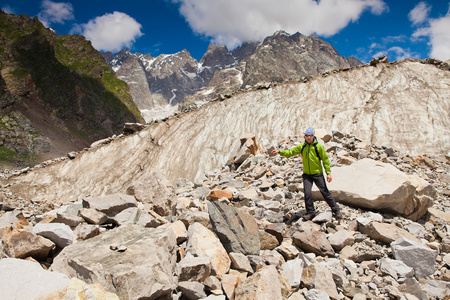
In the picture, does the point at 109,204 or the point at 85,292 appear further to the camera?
the point at 109,204

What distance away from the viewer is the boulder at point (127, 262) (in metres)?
3.32

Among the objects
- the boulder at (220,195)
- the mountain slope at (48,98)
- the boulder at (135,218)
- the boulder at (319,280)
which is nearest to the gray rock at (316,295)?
the boulder at (319,280)

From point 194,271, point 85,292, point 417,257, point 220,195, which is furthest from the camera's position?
point 220,195

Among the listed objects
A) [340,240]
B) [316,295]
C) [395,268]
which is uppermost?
[340,240]

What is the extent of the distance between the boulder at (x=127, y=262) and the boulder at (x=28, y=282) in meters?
0.47

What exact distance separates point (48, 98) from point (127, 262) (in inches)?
2935

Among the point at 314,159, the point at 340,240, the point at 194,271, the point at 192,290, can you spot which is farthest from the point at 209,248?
the point at 314,159

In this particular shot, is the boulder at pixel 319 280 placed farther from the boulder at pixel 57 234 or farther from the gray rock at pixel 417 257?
the boulder at pixel 57 234

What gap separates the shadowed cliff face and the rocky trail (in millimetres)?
10979

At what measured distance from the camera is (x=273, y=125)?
21641mm

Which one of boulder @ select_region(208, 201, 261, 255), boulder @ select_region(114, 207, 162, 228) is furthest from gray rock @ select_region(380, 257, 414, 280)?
boulder @ select_region(114, 207, 162, 228)

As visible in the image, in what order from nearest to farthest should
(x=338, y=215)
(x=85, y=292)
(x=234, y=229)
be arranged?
(x=85, y=292) < (x=234, y=229) < (x=338, y=215)

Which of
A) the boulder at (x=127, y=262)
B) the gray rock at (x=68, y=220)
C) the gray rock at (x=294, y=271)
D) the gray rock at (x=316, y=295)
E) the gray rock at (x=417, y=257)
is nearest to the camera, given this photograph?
the boulder at (x=127, y=262)

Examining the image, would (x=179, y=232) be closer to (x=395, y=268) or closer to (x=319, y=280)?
(x=319, y=280)
